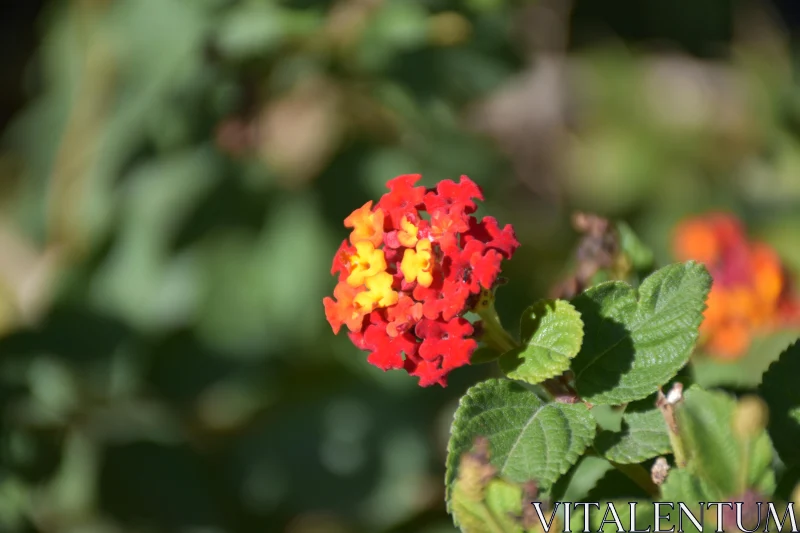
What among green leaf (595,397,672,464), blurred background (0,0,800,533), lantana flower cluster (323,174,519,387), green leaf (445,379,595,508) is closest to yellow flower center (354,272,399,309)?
lantana flower cluster (323,174,519,387)

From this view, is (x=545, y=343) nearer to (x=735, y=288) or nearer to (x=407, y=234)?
(x=407, y=234)

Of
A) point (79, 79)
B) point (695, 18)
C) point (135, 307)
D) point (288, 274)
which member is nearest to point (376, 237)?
point (288, 274)

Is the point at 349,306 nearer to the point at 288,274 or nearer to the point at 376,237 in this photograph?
Result: the point at 376,237

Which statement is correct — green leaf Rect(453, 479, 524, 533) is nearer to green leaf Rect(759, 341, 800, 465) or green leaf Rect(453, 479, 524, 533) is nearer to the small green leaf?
the small green leaf

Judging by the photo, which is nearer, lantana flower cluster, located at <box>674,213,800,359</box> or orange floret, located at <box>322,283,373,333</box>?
orange floret, located at <box>322,283,373,333</box>

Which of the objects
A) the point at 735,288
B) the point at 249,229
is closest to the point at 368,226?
the point at 735,288

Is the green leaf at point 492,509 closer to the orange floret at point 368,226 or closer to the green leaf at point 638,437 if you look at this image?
the green leaf at point 638,437
